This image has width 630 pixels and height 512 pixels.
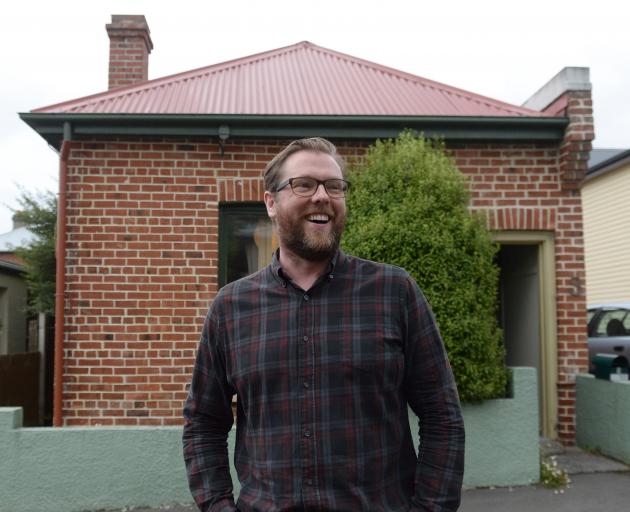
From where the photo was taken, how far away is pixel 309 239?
6.72 ft

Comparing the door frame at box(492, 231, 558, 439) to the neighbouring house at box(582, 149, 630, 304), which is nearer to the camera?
the door frame at box(492, 231, 558, 439)

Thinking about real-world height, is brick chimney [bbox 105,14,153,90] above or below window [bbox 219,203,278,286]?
above

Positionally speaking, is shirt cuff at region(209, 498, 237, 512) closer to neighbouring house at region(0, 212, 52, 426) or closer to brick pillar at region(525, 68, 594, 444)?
brick pillar at region(525, 68, 594, 444)

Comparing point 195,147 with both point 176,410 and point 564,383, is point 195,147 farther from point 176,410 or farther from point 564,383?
point 564,383

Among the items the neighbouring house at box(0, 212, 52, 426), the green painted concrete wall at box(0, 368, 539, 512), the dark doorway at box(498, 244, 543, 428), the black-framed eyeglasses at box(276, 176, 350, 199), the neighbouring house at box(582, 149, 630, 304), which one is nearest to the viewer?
the black-framed eyeglasses at box(276, 176, 350, 199)

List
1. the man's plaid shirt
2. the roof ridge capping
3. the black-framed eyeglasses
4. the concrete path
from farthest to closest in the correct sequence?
the roof ridge capping → the concrete path → the black-framed eyeglasses → the man's plaid shirt

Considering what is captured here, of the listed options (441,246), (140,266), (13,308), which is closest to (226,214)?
(140,266)

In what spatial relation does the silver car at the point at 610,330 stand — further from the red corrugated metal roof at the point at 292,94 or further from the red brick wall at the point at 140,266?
the red brick wall at the point at 140,266

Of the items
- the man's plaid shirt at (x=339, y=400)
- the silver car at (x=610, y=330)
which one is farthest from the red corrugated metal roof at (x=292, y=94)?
the silver car at (x=610, y=330)

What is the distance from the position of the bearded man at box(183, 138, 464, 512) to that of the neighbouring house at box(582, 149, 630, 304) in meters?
15.7

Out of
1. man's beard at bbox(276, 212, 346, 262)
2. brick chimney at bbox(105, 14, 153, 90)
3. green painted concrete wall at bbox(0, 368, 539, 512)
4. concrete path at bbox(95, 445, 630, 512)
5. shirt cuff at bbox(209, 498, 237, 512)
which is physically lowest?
concrete path at bbox(95, 445, 630, 512)

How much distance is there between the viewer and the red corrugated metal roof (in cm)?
629

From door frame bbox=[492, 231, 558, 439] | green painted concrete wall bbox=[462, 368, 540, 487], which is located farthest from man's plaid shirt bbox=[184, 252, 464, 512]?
door frame bbox=[492, 231, 558, 439]

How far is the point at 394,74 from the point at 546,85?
2.08 metres
